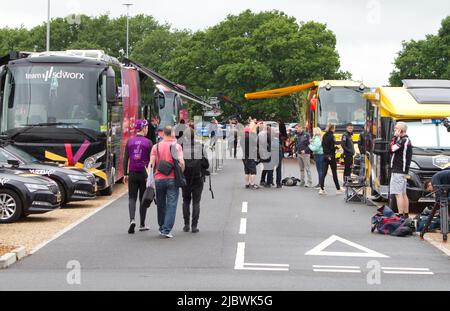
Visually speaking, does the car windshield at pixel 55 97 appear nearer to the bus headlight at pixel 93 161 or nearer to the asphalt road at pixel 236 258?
the bus headlight at pixel 93 161

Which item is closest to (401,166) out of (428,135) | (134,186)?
(428,135)

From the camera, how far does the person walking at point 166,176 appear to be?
50.9 feet

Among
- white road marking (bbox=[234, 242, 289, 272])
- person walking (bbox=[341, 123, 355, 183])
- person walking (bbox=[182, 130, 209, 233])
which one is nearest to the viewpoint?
white road marking (bbox=[234, 242, 289, 272])

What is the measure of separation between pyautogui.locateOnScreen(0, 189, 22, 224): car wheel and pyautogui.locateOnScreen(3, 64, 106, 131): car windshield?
635 cm

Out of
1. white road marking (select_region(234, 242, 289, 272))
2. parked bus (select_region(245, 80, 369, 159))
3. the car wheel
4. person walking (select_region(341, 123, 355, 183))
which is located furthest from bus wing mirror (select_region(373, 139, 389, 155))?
parked bus (select_region(245, 80, 369, 159))

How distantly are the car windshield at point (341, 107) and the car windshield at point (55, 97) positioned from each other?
66.5ft

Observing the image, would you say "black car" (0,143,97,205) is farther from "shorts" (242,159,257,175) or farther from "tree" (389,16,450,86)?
"tree" (389,16,450,86)

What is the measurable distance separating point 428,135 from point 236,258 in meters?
9.48

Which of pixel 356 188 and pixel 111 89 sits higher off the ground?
pixel 111 89

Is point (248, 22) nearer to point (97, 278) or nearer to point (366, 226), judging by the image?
point (366, 226)

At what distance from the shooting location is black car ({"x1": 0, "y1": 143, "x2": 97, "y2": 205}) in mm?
20234

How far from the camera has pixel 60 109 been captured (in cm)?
2406

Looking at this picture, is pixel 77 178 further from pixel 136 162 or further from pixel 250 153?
pixel 250 153
